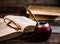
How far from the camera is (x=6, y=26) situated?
134 centimetres

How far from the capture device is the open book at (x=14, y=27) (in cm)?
120

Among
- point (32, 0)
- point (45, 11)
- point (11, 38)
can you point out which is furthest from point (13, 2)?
point (11, 38)

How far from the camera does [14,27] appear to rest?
1312mm

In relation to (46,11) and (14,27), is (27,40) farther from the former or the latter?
(46,11)

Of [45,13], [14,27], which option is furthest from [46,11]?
[14,27]

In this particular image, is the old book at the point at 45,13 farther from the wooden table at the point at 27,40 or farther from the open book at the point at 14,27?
the wooden table at the point at 27,40

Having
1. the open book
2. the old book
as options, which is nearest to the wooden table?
the open book

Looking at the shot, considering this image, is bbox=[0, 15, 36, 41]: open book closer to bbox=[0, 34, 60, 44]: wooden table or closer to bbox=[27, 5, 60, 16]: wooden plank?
bbox=[0, 34, 60, 44]: wooden table

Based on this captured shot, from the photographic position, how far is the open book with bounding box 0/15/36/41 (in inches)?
47.3

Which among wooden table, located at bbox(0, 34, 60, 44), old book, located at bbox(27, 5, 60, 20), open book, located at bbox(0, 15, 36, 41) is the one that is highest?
open book, located at bbox(0, 15, 36, 41)

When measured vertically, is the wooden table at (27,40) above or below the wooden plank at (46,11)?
above

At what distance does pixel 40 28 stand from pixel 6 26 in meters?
0.29

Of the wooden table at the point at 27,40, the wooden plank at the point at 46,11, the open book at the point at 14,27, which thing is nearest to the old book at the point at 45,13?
the wooden plank at the point at 46,11

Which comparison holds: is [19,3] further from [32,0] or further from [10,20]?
[10,20]
